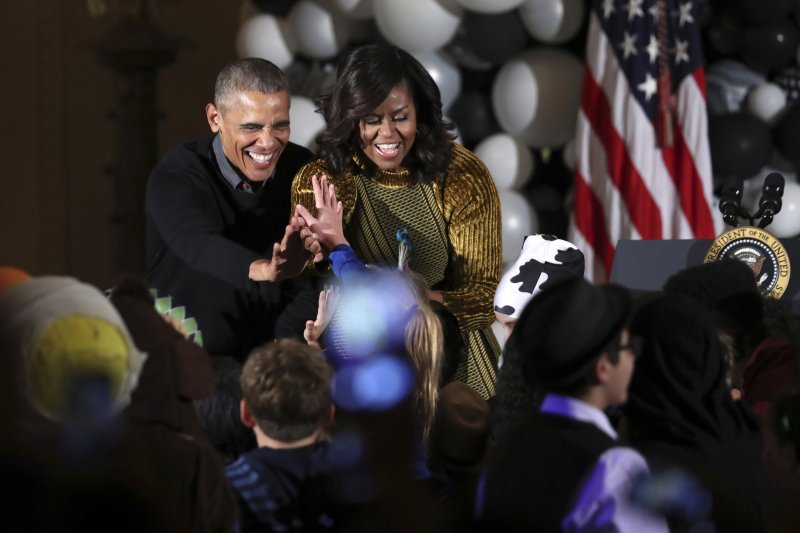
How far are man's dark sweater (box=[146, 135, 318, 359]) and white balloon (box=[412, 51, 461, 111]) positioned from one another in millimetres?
2397

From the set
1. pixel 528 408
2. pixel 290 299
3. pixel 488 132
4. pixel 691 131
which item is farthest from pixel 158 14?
pixel 528 408

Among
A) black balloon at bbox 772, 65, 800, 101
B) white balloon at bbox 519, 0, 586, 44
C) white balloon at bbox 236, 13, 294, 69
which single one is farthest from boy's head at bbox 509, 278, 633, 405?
white balloon at bbox 236, 13, 294, 69

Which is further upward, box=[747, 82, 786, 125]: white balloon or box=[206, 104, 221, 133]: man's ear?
box=[206, 104, 221, 133]: man's ear

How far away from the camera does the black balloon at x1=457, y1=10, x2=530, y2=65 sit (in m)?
5.61

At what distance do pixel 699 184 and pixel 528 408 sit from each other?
3.32 metres

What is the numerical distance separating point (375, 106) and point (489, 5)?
2519 mm

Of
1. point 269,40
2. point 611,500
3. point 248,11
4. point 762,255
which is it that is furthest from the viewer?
point 248,11

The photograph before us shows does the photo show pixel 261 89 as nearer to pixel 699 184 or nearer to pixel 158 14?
pixel 699 184

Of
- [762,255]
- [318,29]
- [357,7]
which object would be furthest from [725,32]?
[762,255]

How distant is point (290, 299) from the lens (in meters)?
3.25

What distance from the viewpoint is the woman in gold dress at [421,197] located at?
10.2 feet

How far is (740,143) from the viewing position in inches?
216

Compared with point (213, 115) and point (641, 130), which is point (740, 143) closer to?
point (641, 130)

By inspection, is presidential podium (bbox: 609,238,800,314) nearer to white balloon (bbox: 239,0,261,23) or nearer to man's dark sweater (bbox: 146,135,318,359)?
man's dark sweater (bbox: 146,135,318,359)
